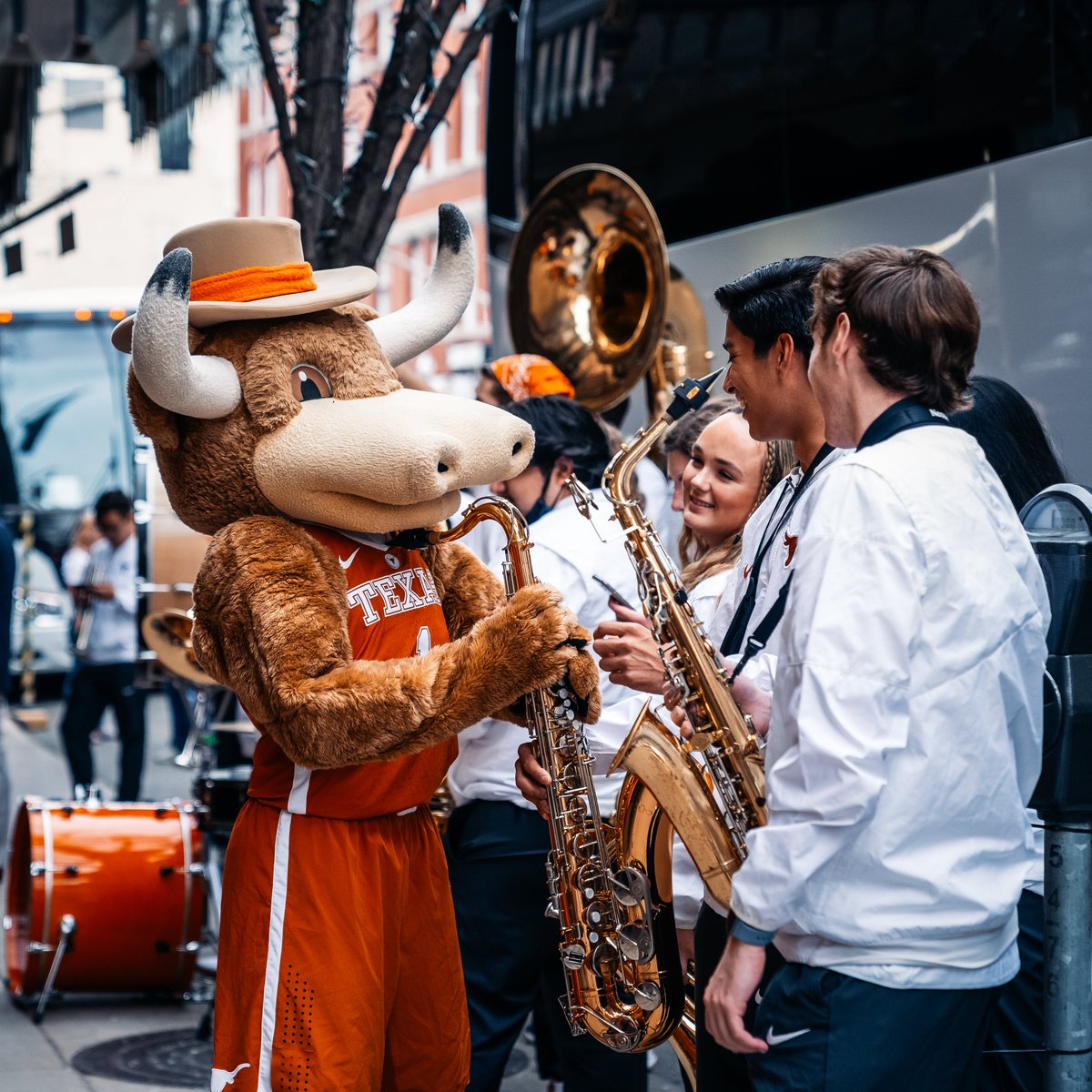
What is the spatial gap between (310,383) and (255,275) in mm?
246

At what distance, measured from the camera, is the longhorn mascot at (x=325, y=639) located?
280cm

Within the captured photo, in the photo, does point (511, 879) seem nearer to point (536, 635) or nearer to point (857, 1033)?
point (536, 635)

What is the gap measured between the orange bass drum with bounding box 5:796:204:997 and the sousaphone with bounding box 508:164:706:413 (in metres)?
2.29

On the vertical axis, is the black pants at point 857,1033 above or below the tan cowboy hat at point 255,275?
below

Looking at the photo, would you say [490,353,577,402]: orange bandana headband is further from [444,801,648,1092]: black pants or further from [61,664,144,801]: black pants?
[61,664,144,801]: black pants

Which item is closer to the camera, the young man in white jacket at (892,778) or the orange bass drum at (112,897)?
the young man in white jacket at (892,778)

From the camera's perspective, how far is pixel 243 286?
3.07 m

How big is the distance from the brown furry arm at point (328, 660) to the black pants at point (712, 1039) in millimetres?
557

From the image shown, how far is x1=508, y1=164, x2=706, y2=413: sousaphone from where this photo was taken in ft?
18.2

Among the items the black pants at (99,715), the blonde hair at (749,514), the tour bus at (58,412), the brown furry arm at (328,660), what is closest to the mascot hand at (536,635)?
the brown furry arm at (328,660)

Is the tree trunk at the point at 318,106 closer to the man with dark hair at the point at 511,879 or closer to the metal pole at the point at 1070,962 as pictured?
the man with dark hair at the point at 511,879

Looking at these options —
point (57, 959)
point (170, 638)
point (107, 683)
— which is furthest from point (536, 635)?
point (107, 683)

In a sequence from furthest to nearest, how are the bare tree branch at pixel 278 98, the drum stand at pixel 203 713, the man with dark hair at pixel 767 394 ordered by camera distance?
the drum stand at pixel 203 713, the bare tree branch at pixel 278 98, the man with dark hair at pixel 767 394

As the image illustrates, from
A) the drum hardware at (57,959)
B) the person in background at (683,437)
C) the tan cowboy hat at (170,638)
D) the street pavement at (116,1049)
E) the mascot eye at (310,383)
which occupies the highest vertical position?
the mascot eye at (310,383)
